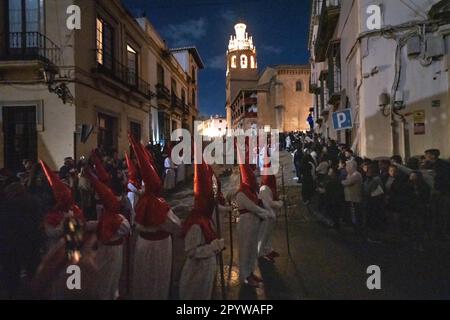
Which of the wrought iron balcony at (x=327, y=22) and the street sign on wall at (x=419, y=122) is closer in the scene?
the street sign on wall at (x=419, y=122)

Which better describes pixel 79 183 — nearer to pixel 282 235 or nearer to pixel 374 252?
pixel 282 235

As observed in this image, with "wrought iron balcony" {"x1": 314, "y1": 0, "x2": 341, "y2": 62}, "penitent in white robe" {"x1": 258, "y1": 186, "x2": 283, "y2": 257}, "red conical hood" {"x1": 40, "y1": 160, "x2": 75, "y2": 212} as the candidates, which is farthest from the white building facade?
"red conical hood" {"x1": 40, "y1": 160, "x2": 75, "y2": 212}

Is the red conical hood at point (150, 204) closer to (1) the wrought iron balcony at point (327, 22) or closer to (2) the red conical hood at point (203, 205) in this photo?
(2) the red conical hood at point (203, 205)

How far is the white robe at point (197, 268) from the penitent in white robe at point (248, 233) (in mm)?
1101

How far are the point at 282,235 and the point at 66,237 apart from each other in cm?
484

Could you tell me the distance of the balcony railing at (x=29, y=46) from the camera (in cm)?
1185

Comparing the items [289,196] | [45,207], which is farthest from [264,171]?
[289,196]

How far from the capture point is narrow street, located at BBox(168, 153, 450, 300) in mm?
4910

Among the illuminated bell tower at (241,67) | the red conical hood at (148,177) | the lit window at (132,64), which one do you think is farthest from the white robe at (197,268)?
the illuminated bell tower at (241,67)

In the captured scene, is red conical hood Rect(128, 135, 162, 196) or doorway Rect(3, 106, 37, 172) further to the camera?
doorway Rect(3, 106, 37, 172)

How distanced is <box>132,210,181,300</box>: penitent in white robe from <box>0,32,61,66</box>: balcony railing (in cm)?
974

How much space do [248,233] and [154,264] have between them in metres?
1.73

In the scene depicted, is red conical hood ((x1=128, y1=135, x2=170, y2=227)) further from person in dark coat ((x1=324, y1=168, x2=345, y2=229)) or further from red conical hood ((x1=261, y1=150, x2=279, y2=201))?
person in dark coat ((x1=324, y1=168, x2=345, y2=229))

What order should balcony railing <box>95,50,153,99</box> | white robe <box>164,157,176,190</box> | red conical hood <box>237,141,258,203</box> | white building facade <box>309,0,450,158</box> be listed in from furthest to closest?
white robe <box>164,157,176,190</box> → balcony railing <box>95,50,153,99</box> → white building facade <box>309,0,450,158</box> → red conical hood <box>237,141,258,203</box>
